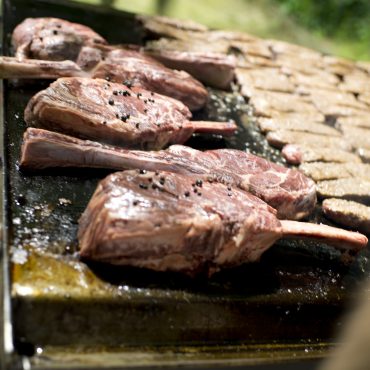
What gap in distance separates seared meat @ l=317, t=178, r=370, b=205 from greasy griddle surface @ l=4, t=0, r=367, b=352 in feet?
2.56

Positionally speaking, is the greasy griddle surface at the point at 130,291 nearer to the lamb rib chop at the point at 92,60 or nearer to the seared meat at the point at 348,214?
the seared meat at the point at 348,214

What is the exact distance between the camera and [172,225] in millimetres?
3051

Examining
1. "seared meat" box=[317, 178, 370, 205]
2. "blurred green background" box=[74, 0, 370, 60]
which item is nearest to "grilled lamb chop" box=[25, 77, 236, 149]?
"seared meat" box=[317, 178, 370, 205]

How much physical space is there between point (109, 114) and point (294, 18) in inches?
427

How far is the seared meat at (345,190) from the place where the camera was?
465 centimetres

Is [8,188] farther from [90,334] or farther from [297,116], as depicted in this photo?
[297,116]

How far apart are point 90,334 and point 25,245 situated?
674 millimetres

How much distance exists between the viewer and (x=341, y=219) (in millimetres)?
4312

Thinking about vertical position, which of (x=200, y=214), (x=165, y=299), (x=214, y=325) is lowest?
(x=214, y=325)

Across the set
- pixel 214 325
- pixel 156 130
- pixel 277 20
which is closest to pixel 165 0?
pixel 277 20

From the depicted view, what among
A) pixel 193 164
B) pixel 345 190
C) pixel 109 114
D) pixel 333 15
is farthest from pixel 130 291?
pixel 333 15

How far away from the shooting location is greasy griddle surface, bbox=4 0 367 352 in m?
2.85

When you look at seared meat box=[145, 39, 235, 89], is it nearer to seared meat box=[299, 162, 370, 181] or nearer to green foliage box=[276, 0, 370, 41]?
seared meat box=[299, 162, 370, 181]

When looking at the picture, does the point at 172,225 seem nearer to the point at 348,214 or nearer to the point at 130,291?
the point at 130,291
